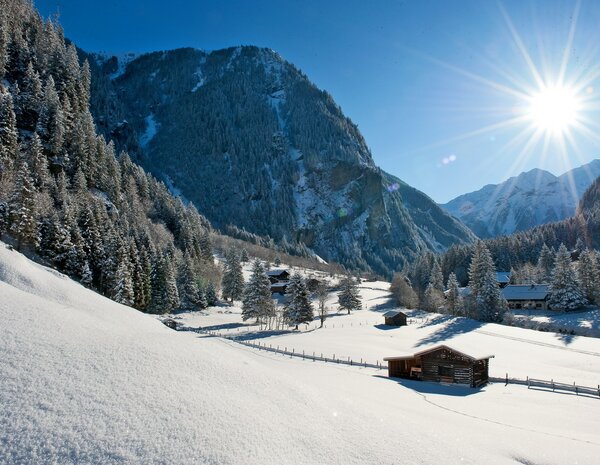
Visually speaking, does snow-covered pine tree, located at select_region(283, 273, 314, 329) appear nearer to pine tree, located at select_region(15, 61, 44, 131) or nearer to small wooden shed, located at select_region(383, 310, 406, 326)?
small wooden shed, located at select_region(383, 310, 406, 326)

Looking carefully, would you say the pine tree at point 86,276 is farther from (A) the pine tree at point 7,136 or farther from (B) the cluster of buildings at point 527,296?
(B) the cluster of buildings at point 527,296

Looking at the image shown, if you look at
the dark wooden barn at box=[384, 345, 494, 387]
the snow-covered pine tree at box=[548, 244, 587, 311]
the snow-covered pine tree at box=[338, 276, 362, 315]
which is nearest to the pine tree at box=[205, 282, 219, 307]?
the snow-covered pine tree at box=[338, 276, 362, 315]

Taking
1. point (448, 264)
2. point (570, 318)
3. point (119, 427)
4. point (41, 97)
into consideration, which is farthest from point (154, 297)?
point (448, 264)

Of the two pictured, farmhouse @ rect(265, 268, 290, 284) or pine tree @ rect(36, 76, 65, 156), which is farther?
farmhouse @ rect(265, 268, 290, 284)

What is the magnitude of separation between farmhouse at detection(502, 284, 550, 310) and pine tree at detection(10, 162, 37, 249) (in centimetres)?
9078

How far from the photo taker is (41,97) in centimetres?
7300

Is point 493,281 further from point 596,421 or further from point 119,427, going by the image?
point 119,427

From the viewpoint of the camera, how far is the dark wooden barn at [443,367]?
105 feet

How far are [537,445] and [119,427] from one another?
15.2m

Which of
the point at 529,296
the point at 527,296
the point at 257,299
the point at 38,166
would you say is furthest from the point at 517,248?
the point at 38,166

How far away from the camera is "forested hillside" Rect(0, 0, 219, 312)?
5006 cm

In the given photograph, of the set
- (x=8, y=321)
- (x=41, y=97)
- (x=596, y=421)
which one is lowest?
(x=596, y=421)

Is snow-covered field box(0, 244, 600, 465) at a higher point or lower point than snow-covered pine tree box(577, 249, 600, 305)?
lower

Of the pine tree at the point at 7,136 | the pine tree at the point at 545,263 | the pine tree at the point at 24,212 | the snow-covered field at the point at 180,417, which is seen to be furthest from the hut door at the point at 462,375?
the pine tree at the point at 545,263
